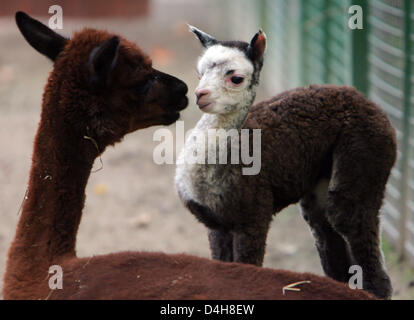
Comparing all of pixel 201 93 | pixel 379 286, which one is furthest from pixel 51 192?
pixel 379 286

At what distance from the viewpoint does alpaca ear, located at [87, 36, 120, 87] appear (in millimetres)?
2492

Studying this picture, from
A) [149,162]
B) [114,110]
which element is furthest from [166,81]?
[149,162]

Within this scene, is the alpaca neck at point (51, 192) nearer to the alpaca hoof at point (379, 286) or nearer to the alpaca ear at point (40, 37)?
the alpaca ear at point (40, 37)

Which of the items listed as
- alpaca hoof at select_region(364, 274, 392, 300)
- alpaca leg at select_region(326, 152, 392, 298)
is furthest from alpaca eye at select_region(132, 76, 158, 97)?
alpaca hoof at select_region(364, 274, 392, 300)

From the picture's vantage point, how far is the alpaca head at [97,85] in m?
2.63

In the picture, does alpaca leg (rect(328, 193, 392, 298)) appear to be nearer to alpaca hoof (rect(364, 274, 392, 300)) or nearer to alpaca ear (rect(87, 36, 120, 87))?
alpaca hoof (rect(364, 274, 392, 300))

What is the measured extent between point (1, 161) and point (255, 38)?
5.51 m

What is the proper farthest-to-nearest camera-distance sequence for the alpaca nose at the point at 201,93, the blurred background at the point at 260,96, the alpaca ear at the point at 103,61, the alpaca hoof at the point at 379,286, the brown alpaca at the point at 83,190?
the blurred background at the point at 260,96, the alpaca hoof at the point at 379,286, the alpaca nose at the point at 201,93, the brown alpaca at the point at 83,190, the alpaca ear at the point at 103,61

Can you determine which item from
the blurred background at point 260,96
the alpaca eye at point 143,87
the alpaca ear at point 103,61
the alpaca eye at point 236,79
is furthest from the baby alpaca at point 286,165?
the blurred background at point 260,96

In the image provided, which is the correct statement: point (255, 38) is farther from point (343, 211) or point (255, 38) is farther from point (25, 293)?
point (25, 293)

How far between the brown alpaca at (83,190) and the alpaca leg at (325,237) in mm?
602

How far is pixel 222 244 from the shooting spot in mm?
3229

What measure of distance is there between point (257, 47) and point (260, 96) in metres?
7.29

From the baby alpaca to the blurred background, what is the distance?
220 centimetres
